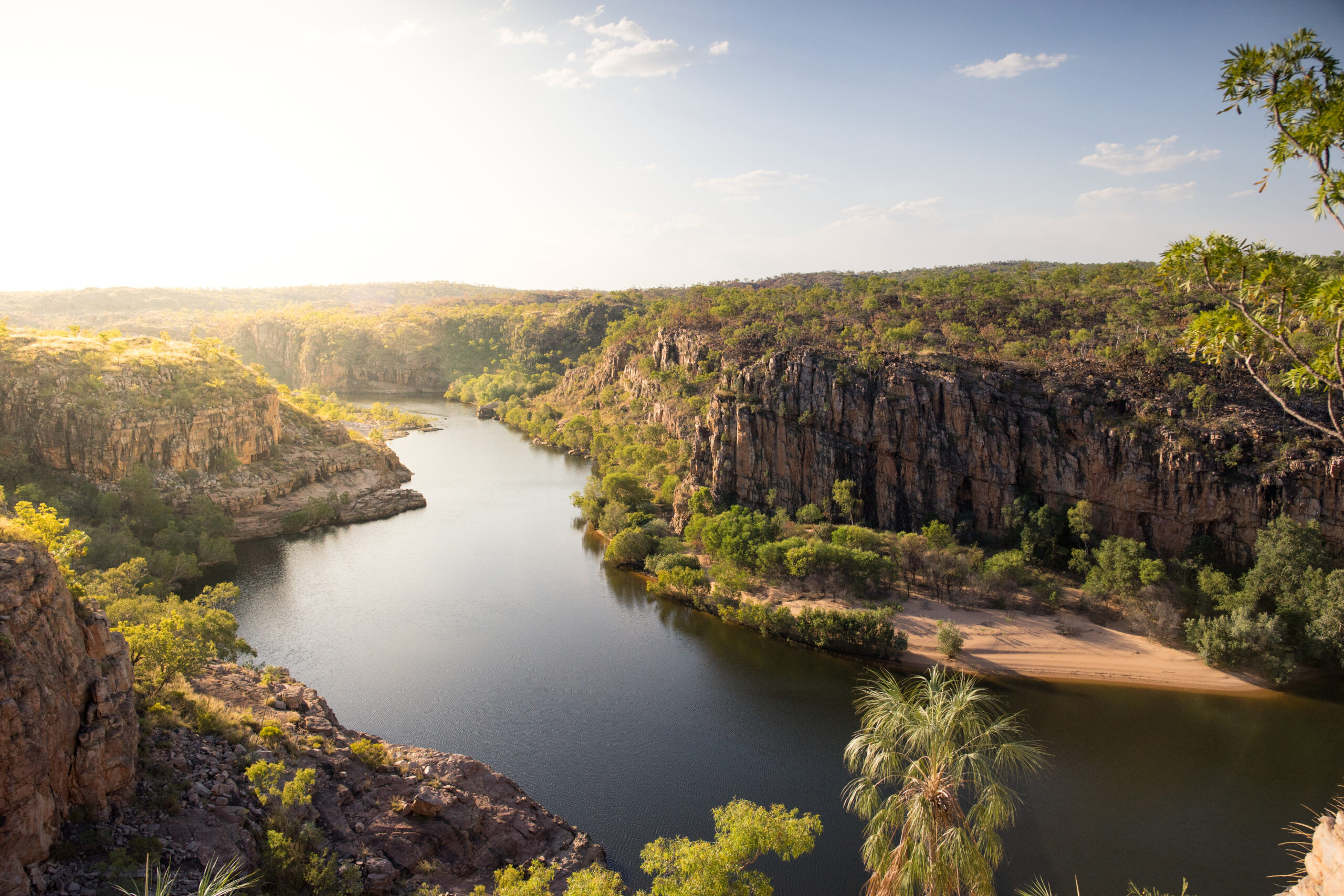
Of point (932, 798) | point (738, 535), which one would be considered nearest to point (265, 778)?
point (932, 798)

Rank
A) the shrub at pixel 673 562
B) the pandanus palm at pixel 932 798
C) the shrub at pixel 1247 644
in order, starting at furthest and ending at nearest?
the shrub at pixel 673 562 → the shrub at pixel 1247 644 → the pandanus palm at pixel 932 798

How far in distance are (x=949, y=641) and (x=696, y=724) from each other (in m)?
13.7

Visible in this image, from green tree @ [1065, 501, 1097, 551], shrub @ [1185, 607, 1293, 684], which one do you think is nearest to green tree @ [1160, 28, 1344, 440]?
shrub @ [1185, 607, 1293, 684]

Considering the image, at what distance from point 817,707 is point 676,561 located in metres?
14.4

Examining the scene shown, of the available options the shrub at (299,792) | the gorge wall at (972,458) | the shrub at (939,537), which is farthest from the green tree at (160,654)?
the shrub at (939,537)

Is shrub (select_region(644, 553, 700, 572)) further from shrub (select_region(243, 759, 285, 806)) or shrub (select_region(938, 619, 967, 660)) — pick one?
shrub (select_region(243, 759, 285, 806))

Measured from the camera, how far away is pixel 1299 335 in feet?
117

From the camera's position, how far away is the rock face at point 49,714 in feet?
43.2

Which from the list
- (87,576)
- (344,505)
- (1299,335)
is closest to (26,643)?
(87,576)

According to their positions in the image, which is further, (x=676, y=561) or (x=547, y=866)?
(x=676, y=561)

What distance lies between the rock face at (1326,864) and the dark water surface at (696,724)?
48.8 feet

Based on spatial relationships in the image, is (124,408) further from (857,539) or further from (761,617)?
(857,539)

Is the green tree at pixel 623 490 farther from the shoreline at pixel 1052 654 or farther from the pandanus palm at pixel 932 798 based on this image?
the pandanus palm at pixel 932 798

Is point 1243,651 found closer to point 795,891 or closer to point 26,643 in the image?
point 795,891
